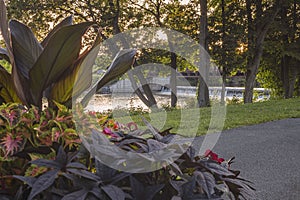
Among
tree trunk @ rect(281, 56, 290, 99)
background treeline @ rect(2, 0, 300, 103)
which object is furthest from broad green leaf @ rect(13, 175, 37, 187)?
tree trunk @ rect(281, 56, 290, 99)

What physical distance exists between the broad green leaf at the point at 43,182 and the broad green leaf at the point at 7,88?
0.56m

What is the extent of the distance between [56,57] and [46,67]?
5 centimetres

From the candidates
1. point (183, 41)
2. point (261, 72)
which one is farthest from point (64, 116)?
point (261, 72)

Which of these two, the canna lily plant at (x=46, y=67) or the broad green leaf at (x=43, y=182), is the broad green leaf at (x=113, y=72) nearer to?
the canna lily plant at (x=46, y=67)

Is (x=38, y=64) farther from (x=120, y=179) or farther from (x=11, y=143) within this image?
(x=120, y=179)

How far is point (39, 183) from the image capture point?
0.70m

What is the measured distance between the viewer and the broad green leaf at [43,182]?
2.25 ft

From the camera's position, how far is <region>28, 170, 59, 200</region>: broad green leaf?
2.25ft

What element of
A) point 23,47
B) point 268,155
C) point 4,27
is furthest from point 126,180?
point 268,155

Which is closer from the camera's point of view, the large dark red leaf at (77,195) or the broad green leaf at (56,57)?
the large dark red leaf at (77,195)

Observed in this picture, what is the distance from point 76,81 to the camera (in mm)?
1121

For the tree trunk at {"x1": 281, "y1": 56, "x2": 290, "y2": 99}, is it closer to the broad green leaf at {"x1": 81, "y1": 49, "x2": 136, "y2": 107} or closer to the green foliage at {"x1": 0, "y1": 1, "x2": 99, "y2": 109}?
the broad green leaf at {"x1": 81, "y1": 49, "x2": 136, "y2": 107}

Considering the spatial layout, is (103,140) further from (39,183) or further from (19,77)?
(19,77)

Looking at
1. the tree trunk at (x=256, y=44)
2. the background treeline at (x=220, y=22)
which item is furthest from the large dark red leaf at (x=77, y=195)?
the tree trunk at (x=256, y=44)
